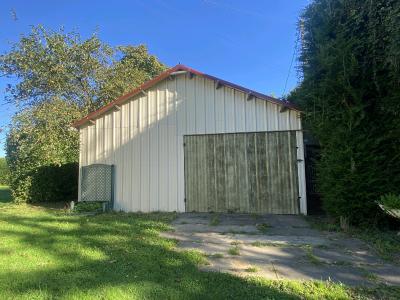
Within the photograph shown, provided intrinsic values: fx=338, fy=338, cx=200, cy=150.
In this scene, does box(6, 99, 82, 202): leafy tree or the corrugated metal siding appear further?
box(6, 99, 82, 202): leafy tree

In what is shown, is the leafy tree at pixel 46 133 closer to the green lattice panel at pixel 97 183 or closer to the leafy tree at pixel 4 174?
the green lattice panel at pixel 97 183

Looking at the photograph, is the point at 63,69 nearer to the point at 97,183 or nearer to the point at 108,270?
the point at 97,183

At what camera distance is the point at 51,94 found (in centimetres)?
1477

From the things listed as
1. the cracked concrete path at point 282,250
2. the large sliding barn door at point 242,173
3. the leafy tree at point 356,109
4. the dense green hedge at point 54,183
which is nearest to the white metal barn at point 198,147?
the large sliding barn door at point 242,173

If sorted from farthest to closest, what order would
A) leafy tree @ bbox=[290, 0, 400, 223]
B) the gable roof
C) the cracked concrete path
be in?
the gable roof < leafy tree @ bbox=[290, 0, 400, 223] < the cracked concrete path

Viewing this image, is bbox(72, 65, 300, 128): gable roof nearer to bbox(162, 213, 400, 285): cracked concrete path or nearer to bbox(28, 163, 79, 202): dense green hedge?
bbox(162, 213, 400, 285): cracked concrete path

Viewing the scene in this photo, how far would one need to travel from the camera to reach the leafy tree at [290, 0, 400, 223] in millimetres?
7113

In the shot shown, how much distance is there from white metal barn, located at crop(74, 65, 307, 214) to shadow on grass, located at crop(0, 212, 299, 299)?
10.9 ft

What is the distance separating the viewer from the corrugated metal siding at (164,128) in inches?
398

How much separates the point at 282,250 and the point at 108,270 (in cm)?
293

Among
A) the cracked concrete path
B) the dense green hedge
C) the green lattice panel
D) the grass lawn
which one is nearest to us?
the grass lawn

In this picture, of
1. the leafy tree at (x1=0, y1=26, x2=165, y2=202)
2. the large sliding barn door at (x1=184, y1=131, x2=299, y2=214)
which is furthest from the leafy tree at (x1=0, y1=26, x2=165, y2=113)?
the large sliding barn door at (x1=184, y1=131, x2=299, y2=214)

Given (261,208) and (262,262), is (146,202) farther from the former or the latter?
(262,262)

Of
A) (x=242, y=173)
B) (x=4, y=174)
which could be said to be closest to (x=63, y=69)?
(x=4, y=174)
